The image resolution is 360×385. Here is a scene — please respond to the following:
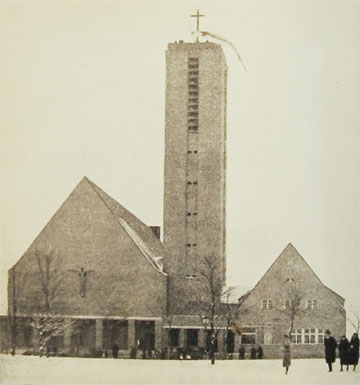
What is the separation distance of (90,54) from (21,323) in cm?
362

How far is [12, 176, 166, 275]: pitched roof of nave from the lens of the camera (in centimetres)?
1783

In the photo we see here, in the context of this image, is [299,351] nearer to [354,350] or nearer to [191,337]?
[354,350]

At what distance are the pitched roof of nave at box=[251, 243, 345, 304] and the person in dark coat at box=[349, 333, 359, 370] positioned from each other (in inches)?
19.3

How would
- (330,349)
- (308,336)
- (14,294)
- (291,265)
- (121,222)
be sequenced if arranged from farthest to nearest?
(121,222) → (308,336) → (14,294) → (291,265) → (330,349)

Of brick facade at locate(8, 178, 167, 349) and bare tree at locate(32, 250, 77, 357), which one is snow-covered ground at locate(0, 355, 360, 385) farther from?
brick facade at locate(8, 178, 167, 349)

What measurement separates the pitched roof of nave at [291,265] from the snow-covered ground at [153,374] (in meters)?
1.06

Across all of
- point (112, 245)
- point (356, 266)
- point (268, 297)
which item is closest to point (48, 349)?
point (112, 245)

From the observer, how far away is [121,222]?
61.3 ft

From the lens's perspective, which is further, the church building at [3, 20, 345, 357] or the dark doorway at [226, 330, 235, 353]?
the dark doorway at [226, 330, 235, 353]

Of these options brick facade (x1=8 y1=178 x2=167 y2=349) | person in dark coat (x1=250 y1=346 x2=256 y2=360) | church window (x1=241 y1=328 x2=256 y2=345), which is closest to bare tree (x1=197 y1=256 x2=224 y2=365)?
church window (x1=241 y1=328 x2=256 y2=345)

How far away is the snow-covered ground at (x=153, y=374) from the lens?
1692cm

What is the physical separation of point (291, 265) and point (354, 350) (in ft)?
4.45

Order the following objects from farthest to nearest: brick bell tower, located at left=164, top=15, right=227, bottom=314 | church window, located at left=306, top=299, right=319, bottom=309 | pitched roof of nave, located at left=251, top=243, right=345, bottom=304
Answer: brick bell tower, located at left=164, top=15, right=227, bottom=314 → church window, located at left=306, top=299, right=319, bottom=309 → pitched roof of nave, located at left=251, top=243, right=345, bottom=304

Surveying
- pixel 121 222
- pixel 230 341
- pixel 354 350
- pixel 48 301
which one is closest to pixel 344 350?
pixel 354 350
